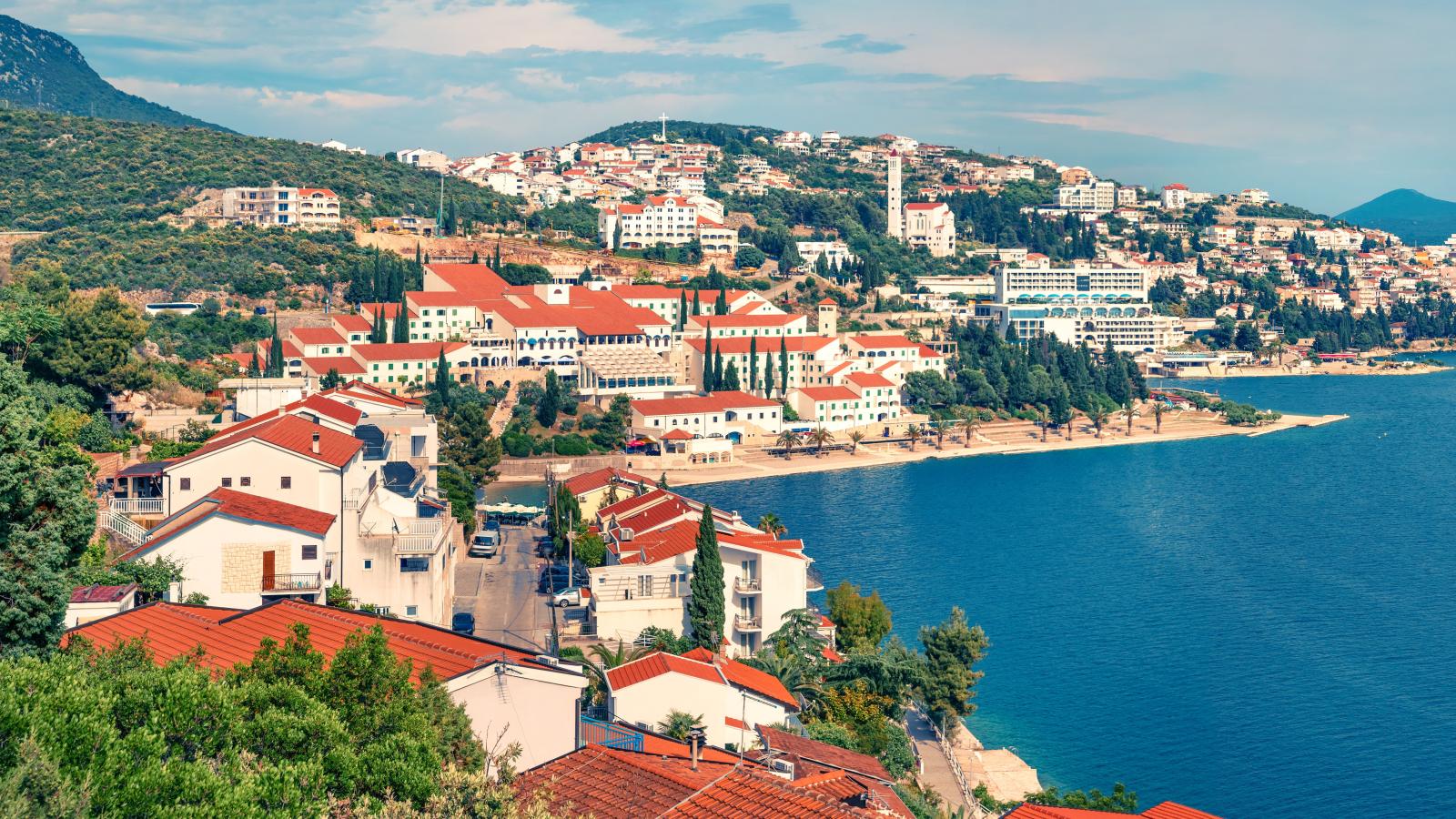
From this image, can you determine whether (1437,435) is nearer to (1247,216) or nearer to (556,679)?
(556,679)

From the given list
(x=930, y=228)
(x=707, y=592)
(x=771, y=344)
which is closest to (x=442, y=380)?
(x=771, y=344)

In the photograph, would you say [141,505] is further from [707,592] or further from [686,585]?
[686,585]

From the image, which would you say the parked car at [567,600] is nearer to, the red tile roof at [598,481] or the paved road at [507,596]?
the paved road at [507,596]

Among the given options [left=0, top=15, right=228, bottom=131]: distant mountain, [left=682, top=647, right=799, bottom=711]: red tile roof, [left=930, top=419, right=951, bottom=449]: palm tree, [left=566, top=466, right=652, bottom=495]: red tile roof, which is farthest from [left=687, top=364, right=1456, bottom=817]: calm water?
[left=0, top=15, right=228, bottom=131]: distant mountain

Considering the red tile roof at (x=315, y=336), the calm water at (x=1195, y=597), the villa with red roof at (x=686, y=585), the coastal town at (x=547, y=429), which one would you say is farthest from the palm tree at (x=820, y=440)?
the villa with red roof at (x=686, y=585)

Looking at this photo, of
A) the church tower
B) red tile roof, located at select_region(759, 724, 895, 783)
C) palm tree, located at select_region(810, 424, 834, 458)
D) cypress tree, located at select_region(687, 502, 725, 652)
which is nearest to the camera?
red tile roof, located at select_region(759, 724, 895, 783)

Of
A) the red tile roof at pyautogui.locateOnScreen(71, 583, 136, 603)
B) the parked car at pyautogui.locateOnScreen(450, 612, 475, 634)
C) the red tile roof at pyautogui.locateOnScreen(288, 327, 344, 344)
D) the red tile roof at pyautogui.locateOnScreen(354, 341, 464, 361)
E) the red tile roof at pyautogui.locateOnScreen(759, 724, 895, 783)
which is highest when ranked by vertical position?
the red tile roof at pyautogui.locateOnScreen(288, 327, 344, 344)

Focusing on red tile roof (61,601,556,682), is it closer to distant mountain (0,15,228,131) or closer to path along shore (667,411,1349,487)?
path along shore (667,411,1349,487)
